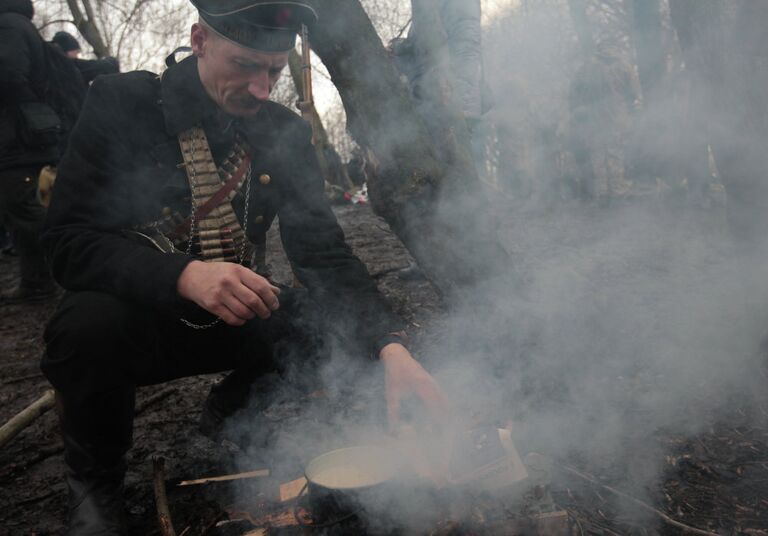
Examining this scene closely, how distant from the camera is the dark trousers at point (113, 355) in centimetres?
168

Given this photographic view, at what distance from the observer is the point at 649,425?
222 cm

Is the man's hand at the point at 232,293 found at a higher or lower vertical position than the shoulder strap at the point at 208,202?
lower

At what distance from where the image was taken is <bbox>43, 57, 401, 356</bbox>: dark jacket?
173 cm

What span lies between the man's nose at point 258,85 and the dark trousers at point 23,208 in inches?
137

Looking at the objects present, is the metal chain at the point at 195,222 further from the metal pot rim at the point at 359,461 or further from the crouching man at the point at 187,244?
the metal pot rim at the point at 359,461

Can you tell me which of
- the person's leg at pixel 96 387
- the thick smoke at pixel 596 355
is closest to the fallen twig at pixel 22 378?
the thick smoke at pixel 596 355

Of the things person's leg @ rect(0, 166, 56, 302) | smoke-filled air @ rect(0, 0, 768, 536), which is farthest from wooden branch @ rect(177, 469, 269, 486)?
person's leg @ rect(0, 166, 56, 302)

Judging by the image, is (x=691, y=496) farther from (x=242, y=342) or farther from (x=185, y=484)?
(x=185, y=484)

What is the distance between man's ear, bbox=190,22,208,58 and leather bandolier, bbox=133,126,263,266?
0.28 m

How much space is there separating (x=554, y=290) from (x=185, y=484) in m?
2.54

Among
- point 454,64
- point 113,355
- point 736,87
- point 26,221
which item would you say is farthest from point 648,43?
point 26,221

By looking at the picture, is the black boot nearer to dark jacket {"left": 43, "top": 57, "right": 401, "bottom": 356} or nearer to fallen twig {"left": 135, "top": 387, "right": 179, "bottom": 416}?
dark jacket {"left": 43, "top": 57, "right": 401, "bottom": 356}

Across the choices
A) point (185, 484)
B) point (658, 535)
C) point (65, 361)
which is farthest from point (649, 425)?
point (65, 361)

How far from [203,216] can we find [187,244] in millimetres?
131
